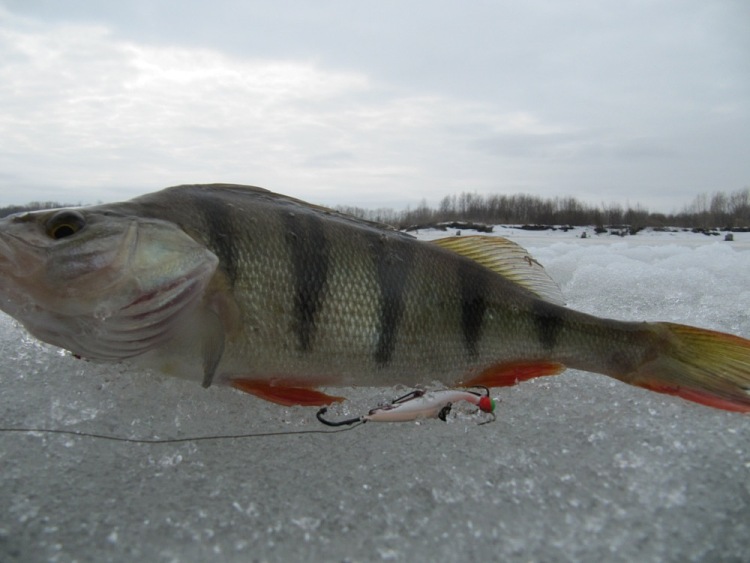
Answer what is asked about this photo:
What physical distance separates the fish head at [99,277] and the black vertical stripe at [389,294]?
0.55 m

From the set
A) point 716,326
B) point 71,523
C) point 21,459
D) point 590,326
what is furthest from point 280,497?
point 716,326

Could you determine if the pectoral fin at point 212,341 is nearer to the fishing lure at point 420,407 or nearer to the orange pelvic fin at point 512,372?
the fishing lure at point 420,407

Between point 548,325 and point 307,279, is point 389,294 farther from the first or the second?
point 548,325

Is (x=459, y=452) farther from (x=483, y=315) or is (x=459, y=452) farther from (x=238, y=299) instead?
(x=238, y=299)

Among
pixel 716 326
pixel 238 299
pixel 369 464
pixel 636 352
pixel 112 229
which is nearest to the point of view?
pixel 369 464

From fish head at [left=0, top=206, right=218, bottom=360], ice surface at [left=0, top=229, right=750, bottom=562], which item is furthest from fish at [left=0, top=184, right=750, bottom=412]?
ice surface at [left=0, top=229, right=750, bottom=562]

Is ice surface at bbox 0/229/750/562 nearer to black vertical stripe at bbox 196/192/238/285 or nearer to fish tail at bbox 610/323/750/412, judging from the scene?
fish tail at bbox 610/323/750/412

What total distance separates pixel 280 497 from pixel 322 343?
0.56 meters

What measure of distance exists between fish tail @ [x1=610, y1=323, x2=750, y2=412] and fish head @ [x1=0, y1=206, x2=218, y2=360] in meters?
1.50

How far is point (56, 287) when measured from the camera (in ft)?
4.54

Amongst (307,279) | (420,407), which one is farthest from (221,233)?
(420,407)

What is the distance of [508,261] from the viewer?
2035mm

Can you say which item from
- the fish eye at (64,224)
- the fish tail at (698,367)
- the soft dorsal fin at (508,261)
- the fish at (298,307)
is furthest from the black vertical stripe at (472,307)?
the fish eye at (64,224)

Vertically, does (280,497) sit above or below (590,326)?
below
